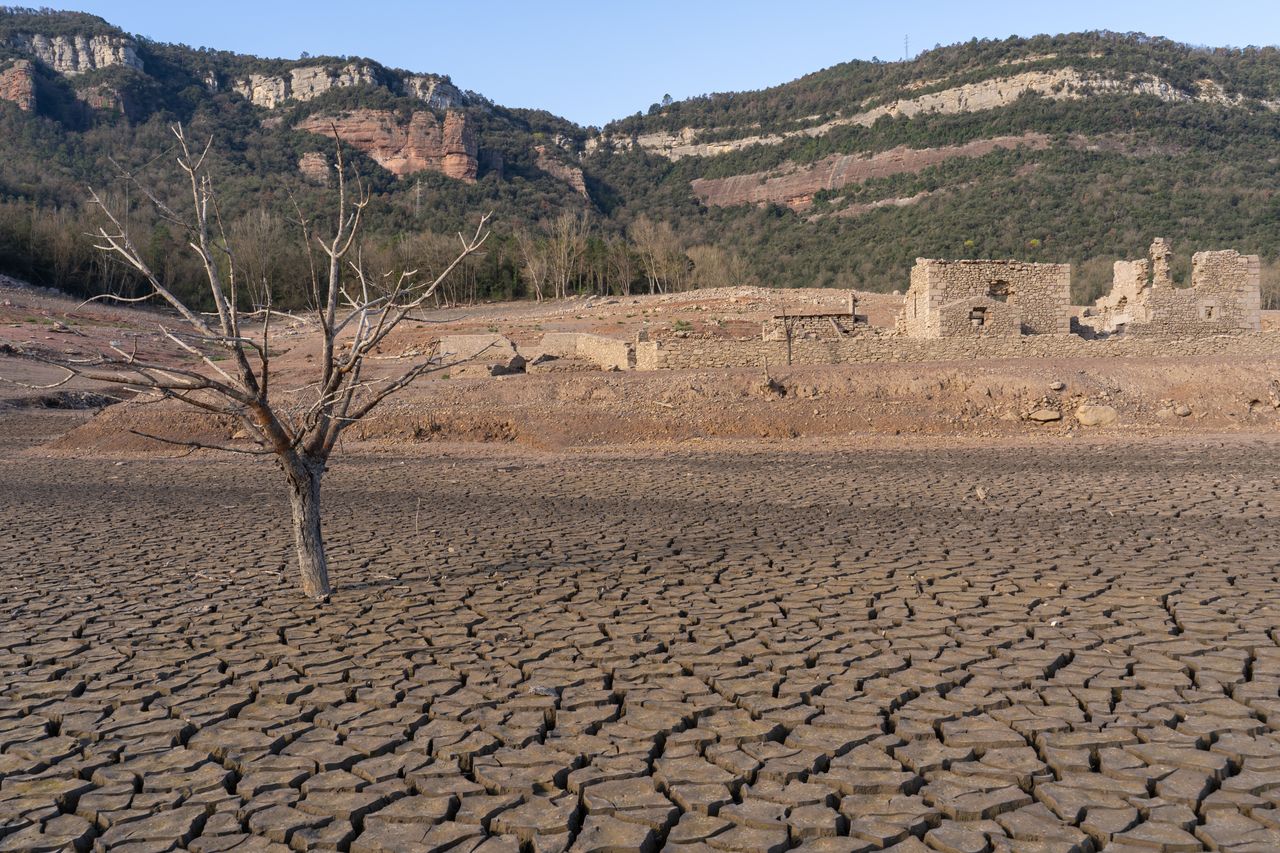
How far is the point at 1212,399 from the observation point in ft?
50.5

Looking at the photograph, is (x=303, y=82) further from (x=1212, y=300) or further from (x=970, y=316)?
(x=1212, y=300)

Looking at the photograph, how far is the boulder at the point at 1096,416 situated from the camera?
1505 centimetres

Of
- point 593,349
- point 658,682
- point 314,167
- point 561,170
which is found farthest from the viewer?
point 561,170

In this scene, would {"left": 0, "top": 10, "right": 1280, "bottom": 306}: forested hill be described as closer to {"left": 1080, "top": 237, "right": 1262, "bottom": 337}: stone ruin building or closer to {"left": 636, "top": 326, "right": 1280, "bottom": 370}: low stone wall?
{"left": 636, "top": 326, "right": 1280, "bottom": 370}: low stone wall

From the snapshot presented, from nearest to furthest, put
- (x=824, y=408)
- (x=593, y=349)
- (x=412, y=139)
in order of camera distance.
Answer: (x=824, y=408), (x=593, y=349), (x=412, y=139)

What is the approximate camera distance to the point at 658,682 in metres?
4.67

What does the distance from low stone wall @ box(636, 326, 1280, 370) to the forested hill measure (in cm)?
1335

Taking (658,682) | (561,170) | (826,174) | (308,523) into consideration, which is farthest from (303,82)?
→ (658,682)

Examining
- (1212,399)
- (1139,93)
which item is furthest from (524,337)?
(1139,93)

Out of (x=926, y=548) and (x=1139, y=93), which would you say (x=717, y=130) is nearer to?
(x=1139, y=93)

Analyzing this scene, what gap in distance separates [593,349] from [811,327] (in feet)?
16.5

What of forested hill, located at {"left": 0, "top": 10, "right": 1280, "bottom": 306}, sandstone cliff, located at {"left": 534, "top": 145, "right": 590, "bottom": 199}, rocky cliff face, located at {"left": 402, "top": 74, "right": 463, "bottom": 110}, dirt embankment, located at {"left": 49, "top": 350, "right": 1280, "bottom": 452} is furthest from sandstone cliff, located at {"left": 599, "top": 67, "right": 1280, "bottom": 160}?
dirt embankment, located at {"left": 49, "top": 350, "right": 1280, "bottom": 452}

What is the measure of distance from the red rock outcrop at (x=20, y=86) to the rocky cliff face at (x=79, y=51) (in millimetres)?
9851

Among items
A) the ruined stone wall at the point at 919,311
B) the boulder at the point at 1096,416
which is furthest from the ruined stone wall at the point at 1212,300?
the boulder at the point at 1096,416
